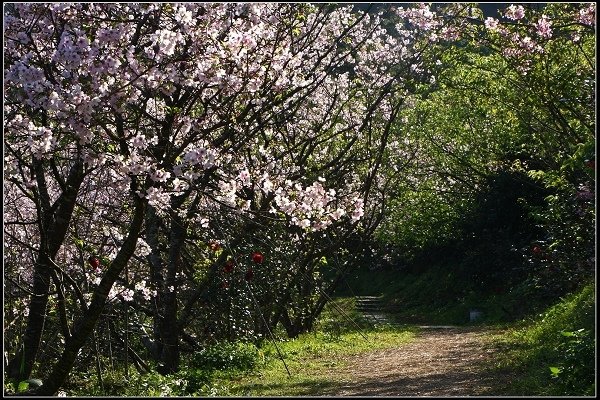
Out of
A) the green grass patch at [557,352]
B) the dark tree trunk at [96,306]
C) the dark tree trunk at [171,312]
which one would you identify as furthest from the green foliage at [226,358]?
the dark tree trunk at [96,306]

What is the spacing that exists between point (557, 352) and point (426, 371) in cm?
172

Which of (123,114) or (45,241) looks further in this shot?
(123,114)

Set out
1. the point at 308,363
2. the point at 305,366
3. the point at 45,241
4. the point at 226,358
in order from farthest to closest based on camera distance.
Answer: the point at 308,363
the point at 305,366
the point at 226,358
the point at 45,241

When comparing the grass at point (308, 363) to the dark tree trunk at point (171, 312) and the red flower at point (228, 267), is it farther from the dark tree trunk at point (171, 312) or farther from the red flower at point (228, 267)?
the red flower at point (228, 267)

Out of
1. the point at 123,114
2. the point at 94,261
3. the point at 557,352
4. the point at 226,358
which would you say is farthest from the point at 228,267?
the point at 557,352

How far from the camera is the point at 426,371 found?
32.1 ft

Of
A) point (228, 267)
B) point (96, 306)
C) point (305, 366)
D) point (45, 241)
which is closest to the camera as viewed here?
point (96, 306)

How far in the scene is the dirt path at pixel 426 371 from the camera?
8188 mm

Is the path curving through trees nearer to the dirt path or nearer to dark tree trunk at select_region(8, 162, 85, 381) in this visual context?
the dirt path

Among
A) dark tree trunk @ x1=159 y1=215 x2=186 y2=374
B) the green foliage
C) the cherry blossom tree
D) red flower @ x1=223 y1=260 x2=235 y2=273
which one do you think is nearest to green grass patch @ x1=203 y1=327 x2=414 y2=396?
the green foliage

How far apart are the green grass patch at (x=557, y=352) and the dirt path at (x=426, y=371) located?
323 millimetres

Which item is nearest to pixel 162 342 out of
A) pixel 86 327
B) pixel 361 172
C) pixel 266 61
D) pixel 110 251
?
pixel 110 251

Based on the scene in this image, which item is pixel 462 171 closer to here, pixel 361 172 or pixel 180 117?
pixel 361 172

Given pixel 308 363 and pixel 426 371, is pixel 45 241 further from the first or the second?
pixel 308 363
